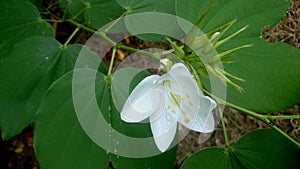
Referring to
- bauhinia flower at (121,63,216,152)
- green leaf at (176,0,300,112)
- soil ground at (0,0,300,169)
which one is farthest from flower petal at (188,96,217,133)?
soil ground at (0,0,300,169)

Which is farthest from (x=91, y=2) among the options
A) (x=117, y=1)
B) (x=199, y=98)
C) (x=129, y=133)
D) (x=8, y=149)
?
(x=8, y=149)

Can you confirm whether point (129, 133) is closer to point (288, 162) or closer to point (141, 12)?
point (141, 12)

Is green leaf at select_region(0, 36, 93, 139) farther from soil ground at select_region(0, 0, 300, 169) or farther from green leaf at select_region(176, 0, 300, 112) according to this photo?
soil ground at select_region(0, 0, 300, 169)

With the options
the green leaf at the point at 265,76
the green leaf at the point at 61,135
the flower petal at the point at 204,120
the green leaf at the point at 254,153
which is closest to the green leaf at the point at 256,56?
the green leaf at the point at 265,76

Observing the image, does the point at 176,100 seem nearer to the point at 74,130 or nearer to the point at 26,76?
the point at 74,130

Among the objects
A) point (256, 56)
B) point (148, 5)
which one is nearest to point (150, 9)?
point (148, 5)

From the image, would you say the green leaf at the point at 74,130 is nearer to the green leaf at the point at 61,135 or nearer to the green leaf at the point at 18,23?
the green leaf at the point at 61,135
